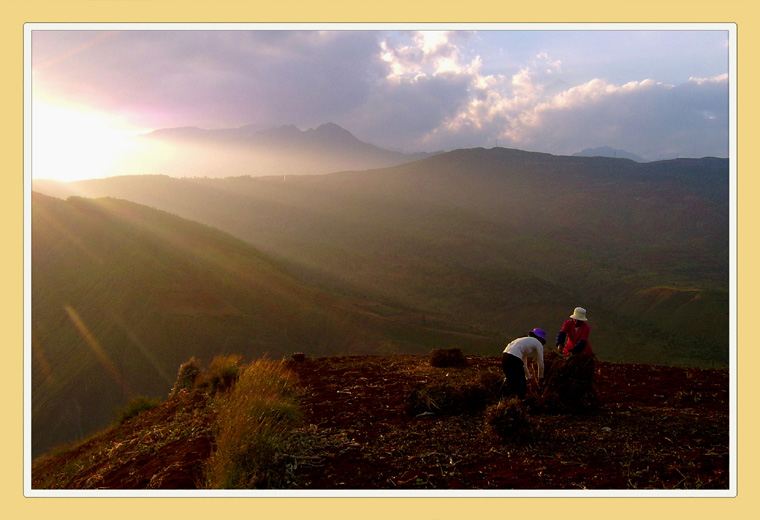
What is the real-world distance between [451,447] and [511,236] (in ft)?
185

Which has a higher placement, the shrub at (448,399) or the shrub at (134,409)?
the shrub at (448,399)

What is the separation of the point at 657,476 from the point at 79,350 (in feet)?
62.1

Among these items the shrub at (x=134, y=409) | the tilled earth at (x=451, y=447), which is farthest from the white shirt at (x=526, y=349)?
the shrub at (x=134, y=409)

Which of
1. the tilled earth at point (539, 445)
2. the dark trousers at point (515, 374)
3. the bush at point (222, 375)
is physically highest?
the dark trousers at point (515, 374)

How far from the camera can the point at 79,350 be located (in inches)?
692

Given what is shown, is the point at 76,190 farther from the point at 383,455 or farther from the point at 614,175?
the point at 614,175

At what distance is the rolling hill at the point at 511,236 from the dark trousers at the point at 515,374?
714 inches

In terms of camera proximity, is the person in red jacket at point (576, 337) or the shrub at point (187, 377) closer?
the person in red jacket at point (576, 337)

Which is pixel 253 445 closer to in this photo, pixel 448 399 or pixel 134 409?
pixel 448 399

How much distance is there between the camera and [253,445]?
457cm

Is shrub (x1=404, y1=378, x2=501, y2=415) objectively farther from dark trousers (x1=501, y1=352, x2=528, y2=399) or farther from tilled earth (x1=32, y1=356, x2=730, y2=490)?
dark trousers (x1=501, y1=352, x2=528, y2=399)

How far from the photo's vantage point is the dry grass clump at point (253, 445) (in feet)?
14.1

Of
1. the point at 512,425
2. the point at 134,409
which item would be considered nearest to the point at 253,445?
the point at 512,425

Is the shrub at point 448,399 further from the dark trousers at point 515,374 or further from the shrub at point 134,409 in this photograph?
the shrub at point 134,409
